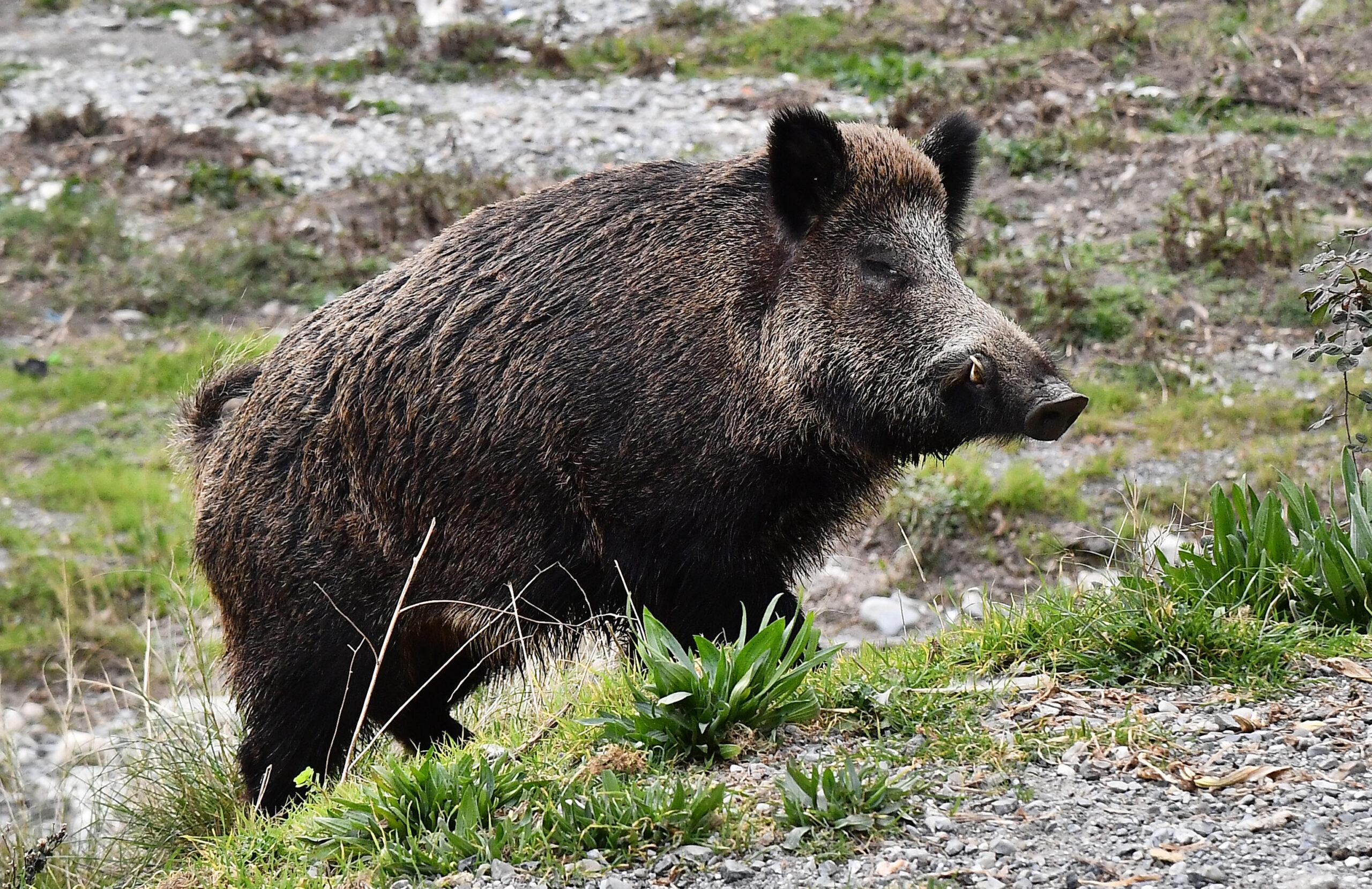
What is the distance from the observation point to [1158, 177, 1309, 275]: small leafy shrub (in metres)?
10.8

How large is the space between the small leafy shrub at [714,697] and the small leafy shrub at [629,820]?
294 millimetres

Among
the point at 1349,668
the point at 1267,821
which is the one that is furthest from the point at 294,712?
the point at 1349,668

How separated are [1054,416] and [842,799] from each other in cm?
165

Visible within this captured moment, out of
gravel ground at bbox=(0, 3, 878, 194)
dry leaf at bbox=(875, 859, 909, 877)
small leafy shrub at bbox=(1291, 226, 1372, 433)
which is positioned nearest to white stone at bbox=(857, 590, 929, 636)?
small leafy shrub at bbox=(1291, 226, 1372, 433)

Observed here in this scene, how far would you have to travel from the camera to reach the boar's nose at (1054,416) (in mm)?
4598

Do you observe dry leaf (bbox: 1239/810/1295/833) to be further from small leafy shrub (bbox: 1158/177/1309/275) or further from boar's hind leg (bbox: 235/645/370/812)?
small leafy shrub (bbox: 1158/177/1309/275)

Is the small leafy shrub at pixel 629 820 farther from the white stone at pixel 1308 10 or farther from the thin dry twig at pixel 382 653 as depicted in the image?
the white stone at pixel 1308 10

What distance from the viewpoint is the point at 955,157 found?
19.3 feet

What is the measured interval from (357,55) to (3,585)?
9.25 metres

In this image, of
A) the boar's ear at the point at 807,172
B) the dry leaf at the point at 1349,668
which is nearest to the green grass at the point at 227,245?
the boar's ear at the point at 807,172

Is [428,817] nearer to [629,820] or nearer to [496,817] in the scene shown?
[496,817]

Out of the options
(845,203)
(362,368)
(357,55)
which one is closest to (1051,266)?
(845,203)

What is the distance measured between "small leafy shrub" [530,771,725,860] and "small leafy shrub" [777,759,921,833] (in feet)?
0.59

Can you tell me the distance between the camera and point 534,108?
15.1m
